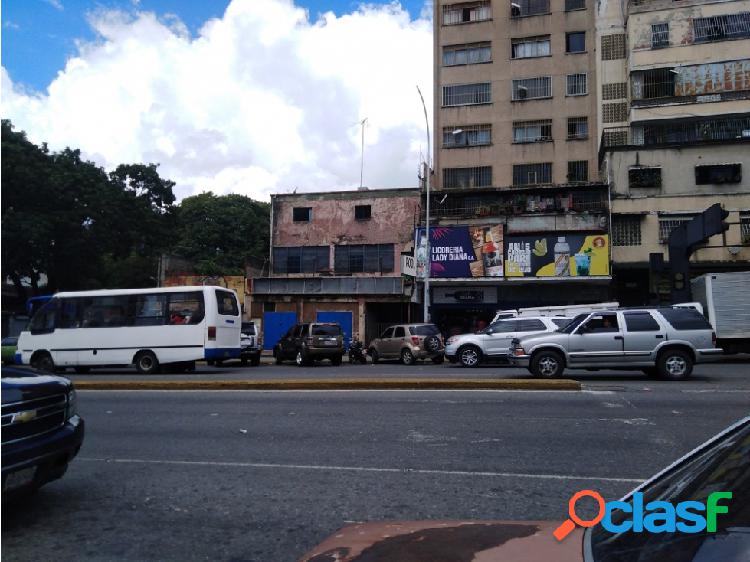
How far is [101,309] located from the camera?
20531mm

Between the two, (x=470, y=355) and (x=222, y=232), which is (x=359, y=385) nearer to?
(x=470, y=355)

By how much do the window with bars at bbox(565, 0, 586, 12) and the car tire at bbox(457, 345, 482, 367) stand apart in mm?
28411

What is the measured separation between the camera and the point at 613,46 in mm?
38281

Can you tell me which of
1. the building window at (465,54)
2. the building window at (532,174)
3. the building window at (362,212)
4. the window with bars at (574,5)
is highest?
the window with bars at (574,5)

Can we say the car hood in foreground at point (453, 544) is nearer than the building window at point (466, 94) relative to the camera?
Yes

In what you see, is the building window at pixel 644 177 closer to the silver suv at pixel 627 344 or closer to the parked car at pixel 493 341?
the parked car at pixel 493 341

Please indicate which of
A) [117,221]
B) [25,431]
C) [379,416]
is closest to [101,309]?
[379,416]

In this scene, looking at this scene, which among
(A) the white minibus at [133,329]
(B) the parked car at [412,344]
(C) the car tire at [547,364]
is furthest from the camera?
(B) the parked car at [412,344]

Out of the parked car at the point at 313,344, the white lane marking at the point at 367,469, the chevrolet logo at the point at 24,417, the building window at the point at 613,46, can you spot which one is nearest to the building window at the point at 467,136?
the building window at the point at 613,46

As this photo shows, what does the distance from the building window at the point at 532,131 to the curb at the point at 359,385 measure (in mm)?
30299

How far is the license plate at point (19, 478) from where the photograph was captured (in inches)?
185

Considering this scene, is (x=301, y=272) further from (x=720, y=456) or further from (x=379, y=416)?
(x=720, y=456)

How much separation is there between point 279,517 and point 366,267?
108 ft

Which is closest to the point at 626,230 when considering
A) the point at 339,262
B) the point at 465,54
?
the point at 339,262
